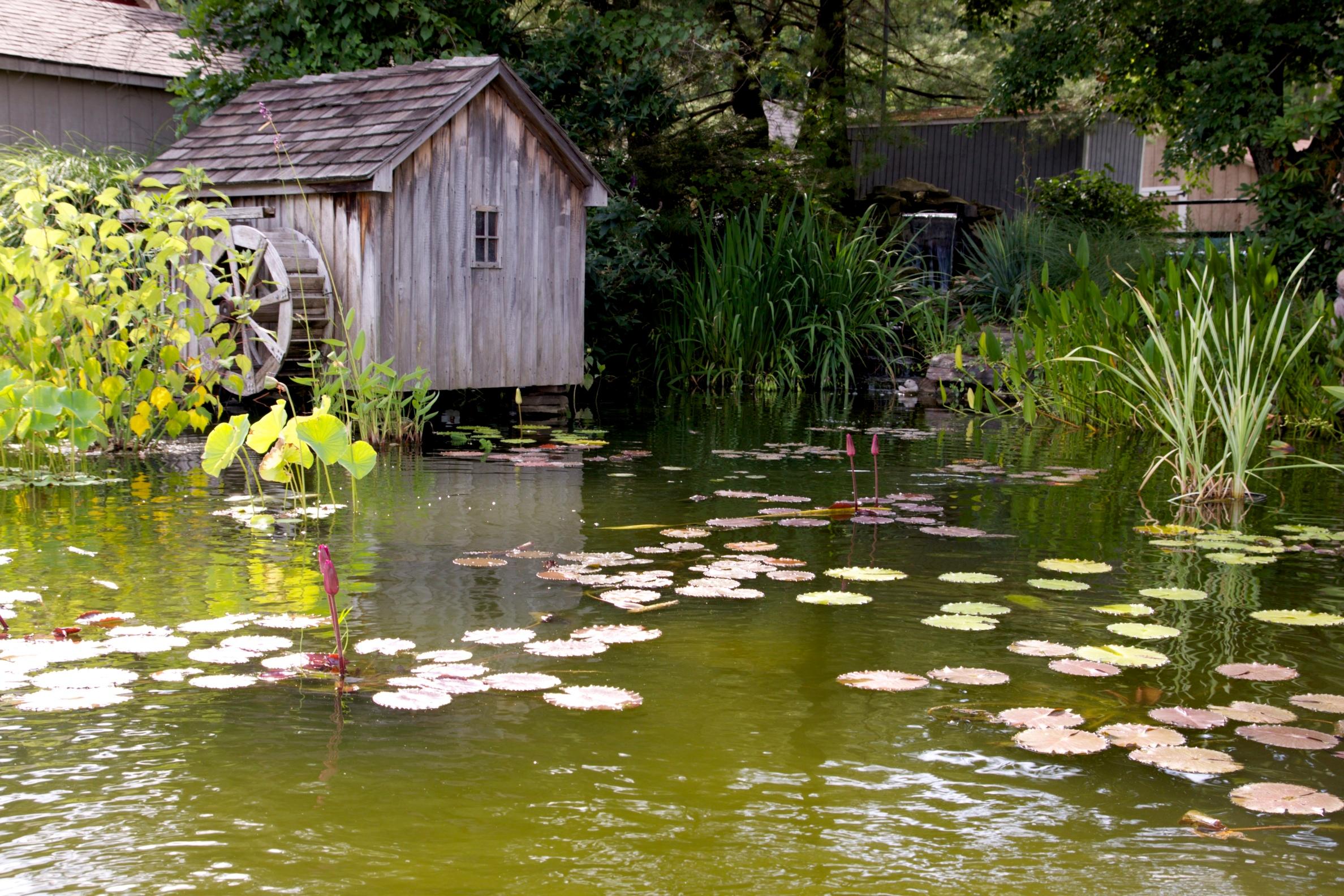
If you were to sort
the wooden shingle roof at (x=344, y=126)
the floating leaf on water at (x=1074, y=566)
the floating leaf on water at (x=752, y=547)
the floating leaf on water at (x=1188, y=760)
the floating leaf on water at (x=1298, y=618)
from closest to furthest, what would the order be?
the floating leaf on water at (x=1188, y=760) < the floating leaf on water at (x=1298, y=618) < the floating leaf on water at (x=1074, y=566) < the floating leaf on water at (x=752, y=547) < the wooden shingle roof at (x=344, y=126)

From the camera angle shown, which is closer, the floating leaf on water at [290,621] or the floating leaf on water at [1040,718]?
the floating leaf on water at [1040,718]

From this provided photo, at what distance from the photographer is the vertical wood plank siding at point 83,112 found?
46.5ft

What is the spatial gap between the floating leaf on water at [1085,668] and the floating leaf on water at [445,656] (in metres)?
1.44

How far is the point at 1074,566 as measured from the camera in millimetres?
4391

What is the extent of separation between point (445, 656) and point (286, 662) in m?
0.37

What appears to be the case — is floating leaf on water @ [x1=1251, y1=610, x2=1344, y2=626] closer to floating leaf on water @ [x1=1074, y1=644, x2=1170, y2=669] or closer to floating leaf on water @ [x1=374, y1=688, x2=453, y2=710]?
floating leaf on water @ [x1=1074, y1=644, x2=1170, y2=669]

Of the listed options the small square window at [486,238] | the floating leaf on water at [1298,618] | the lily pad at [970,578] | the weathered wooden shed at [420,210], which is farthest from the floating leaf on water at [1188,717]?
the small square window at [486,238]

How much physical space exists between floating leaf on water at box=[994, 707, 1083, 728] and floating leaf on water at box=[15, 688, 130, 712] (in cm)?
193

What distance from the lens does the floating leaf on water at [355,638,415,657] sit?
3.23 meters

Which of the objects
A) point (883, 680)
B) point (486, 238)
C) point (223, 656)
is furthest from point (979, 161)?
point (223, 656)

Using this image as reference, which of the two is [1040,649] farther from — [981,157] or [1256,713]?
[981,157]

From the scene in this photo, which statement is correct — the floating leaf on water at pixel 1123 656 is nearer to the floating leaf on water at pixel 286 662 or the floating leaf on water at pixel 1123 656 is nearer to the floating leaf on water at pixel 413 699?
the floating leaf on water at pixel 413 699

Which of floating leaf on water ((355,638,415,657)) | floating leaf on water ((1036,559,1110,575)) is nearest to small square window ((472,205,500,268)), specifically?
floating leaf on water ((1036,559,1110,575))

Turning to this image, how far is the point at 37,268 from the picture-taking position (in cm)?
569
